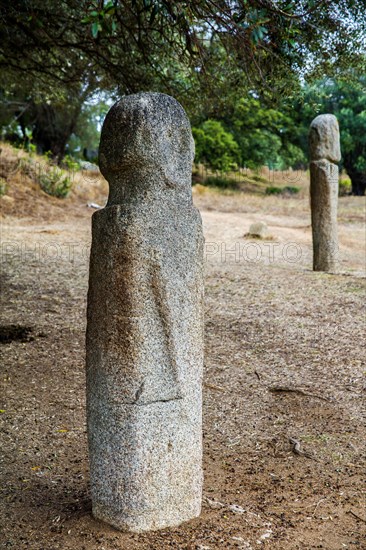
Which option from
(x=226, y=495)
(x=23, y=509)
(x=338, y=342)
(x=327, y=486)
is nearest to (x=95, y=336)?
(x=23, y=509)

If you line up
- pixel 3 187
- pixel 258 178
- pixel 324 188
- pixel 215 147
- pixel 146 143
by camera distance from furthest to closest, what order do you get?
pixel 258 178, pixel 215 147, pixel 3 187, pixel 324 188, pixel 146 143

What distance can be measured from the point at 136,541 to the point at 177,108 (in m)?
2.21

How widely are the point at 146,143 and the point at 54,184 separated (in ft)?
55.0

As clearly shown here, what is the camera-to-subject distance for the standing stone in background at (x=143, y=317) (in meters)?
3.16

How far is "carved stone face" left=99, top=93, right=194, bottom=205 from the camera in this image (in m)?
3.17

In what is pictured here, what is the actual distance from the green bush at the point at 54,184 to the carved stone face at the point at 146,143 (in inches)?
647

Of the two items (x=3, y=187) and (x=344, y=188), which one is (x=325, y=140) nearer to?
(x=3, y=187)

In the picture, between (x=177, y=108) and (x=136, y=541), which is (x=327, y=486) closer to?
(x=136, y=541)

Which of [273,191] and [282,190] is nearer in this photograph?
[273,191]

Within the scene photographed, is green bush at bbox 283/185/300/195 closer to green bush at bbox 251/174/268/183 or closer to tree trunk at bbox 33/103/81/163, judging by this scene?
green bush at bbox 251/174/268/183

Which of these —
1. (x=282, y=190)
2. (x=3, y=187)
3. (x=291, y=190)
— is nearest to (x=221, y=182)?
(x=282, y=190)

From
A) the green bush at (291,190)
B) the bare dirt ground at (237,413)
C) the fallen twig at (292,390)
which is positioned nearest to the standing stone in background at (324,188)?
the bare dirt ground at (237,413)

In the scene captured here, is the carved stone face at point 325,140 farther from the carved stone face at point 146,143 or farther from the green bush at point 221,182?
the green bush at point 221,182

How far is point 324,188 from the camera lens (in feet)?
35.5
